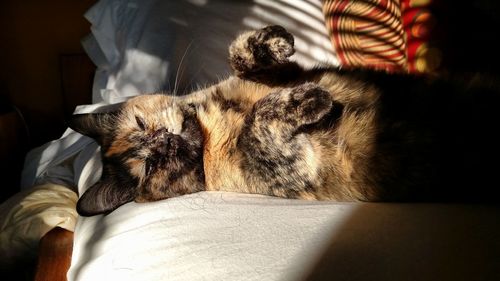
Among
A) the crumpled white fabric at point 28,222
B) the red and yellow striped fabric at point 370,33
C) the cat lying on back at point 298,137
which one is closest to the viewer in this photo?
the cat lying on back at point 298,137

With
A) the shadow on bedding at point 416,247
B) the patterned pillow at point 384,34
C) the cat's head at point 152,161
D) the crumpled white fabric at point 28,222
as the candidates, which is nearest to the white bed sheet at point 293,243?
the shadow on bedding at point 416,247

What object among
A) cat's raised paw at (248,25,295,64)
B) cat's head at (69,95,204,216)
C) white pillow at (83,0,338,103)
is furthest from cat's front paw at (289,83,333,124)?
white pillow at (83,0,338,103)

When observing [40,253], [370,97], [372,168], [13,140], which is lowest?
[13,140]

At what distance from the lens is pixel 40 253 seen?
2.73ft

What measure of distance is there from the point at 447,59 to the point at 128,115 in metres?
0.98

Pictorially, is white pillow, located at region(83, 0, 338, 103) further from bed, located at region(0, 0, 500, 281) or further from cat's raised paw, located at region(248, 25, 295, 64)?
cat's raised paw, located at region(248, 25, 295, 64)

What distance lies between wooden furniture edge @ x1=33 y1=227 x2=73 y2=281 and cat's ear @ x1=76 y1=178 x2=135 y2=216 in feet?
0.24

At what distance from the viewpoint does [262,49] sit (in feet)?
3.34

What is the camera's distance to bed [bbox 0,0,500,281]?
559mm

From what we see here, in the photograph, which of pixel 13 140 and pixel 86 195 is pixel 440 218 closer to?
pixel 86 195

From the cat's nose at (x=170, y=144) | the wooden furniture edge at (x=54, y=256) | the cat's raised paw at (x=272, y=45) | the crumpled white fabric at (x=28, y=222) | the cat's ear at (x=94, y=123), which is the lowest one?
the crumpled white fabric at (x=28, y=222)

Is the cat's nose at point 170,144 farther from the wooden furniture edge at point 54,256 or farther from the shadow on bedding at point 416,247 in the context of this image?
the shadow on bedding at point 416,247

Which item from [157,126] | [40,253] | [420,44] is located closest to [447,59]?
[420,44]

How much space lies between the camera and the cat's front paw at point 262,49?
3.26 ft
